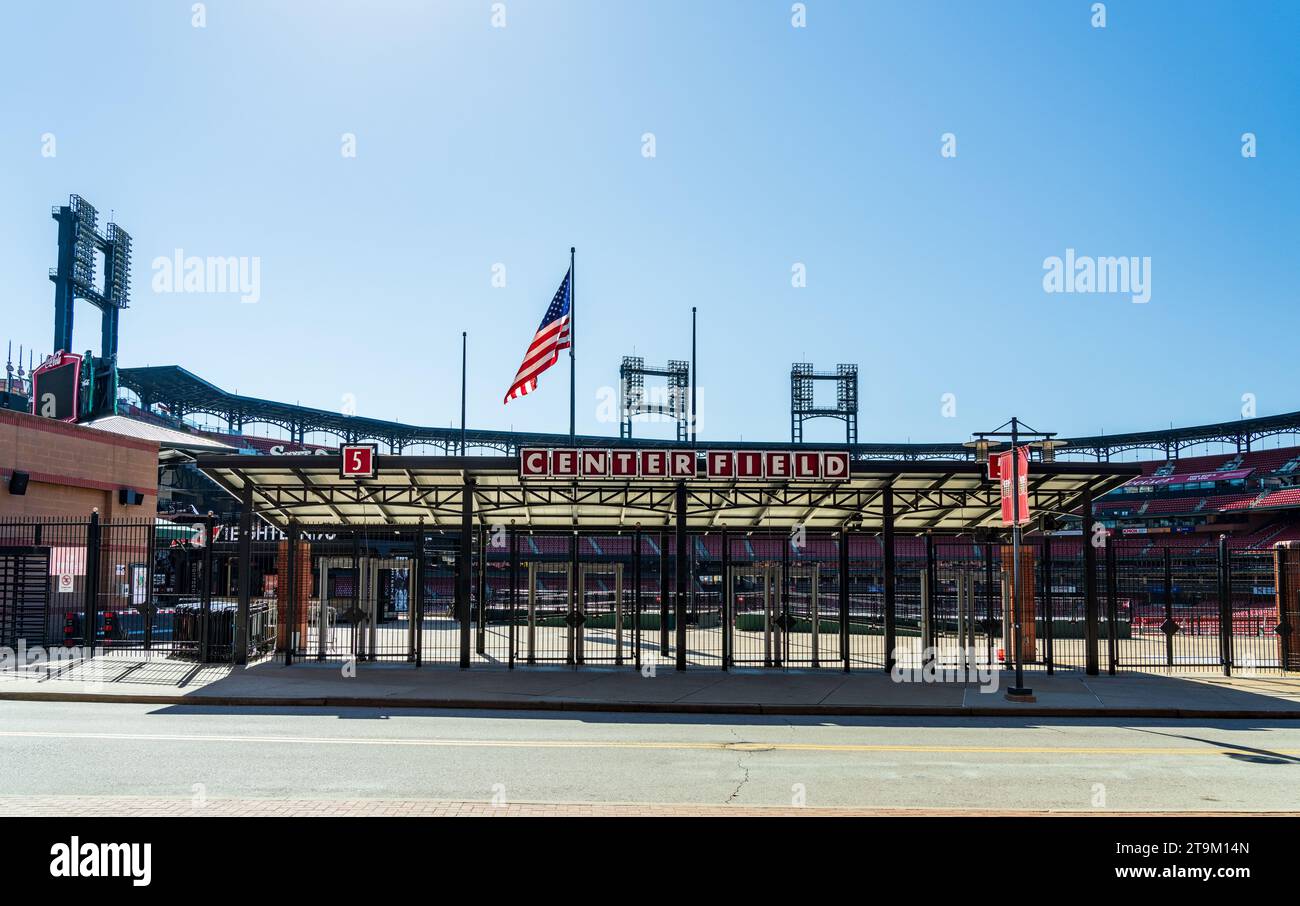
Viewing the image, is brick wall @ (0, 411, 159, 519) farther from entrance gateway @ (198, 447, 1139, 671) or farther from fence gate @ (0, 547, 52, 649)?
entrance gateway @ (198, 447, 1139, 671)

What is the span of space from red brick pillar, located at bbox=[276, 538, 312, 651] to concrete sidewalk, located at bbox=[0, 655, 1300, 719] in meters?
1.89

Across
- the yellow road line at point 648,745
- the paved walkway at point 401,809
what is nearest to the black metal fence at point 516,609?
the yellow road line at point 648,745

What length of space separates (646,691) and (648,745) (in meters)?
5.23

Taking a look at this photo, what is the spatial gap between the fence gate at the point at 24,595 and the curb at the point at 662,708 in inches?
329

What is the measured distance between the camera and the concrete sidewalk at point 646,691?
15.0 metres

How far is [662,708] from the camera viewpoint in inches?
591

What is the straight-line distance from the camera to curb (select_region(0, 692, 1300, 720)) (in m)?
14.9

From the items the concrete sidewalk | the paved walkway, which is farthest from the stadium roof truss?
the paved walkway

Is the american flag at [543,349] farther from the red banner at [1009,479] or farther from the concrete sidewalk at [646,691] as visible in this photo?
the red banner at [1009,479]

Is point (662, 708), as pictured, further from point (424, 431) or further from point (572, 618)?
point (424, 431)

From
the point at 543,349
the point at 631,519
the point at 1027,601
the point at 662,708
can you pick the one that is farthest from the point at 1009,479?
the point at 631,519

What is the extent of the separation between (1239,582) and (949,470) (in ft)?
119
